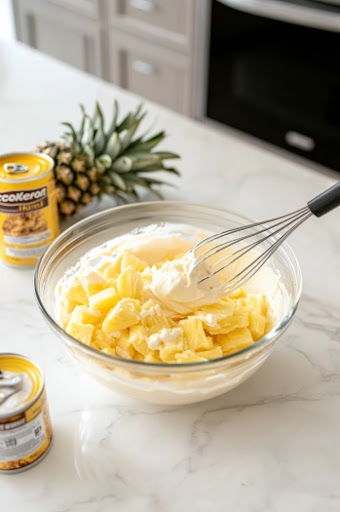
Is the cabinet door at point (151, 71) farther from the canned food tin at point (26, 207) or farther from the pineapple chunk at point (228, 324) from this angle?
the pineapple chunk at point (228, 324)

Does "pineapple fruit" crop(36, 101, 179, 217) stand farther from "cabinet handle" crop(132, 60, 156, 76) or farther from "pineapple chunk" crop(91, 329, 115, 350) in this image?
"cabinet handle" crop(132, 60, 156, 76)

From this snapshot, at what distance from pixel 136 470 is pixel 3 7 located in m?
3.26

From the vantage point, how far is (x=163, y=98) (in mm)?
2736

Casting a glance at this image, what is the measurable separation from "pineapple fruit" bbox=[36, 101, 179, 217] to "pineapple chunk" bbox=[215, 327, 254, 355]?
0.45 m

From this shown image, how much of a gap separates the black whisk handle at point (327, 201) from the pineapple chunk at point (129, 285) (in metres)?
0.26

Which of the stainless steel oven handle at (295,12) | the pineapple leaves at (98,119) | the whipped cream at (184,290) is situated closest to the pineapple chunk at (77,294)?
the whipped cream at (184,290)

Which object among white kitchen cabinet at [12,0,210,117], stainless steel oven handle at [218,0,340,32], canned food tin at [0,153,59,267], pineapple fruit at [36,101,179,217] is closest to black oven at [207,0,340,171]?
stainless steel oven handle at [218,0,340,32]

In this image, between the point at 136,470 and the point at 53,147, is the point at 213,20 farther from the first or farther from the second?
the point at 136,470

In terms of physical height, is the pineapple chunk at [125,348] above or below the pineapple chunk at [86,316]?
below

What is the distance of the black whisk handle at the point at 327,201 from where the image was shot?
75 cm

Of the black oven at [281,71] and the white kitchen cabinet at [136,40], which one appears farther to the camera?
the white kitchen cabinet at [136,40]

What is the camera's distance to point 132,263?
34.5 inches

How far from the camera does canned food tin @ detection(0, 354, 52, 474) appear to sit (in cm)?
66

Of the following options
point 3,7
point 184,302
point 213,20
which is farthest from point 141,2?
point 184,302
